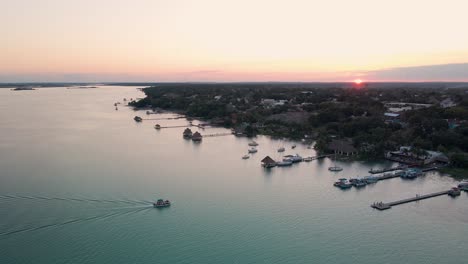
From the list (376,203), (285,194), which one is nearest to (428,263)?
(376,203)

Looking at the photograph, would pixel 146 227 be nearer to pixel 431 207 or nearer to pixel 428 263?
pixel 428 263

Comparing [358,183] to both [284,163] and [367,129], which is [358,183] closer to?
[284,163]

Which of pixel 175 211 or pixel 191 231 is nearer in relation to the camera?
pixel 191 231

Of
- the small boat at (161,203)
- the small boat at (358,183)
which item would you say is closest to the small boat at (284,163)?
the small boat at (358,183)

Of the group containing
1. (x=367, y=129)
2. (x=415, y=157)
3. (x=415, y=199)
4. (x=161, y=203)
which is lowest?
(x=415, y=199)

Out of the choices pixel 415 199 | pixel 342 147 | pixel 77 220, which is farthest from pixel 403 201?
pixel 77 220

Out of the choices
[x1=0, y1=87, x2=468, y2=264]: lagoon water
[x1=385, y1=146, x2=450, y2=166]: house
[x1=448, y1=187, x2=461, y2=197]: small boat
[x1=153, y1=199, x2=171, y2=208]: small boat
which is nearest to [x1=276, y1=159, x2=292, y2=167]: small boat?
[x1=0, y1=87, x2=468, y2=264]: lagoon water

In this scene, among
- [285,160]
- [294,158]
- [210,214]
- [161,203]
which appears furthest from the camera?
[294,158]
